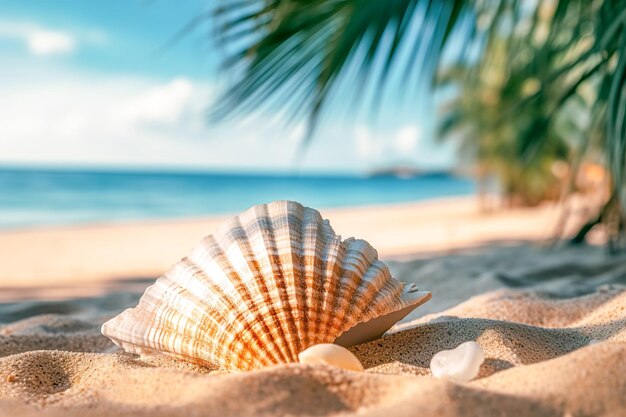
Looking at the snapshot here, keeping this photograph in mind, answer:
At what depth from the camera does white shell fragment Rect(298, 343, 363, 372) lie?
1129 mm

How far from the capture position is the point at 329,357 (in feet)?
3.72

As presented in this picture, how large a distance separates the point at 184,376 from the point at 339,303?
1.25ft

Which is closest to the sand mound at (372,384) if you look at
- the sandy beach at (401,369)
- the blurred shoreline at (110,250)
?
the sandy beach at (401,369)

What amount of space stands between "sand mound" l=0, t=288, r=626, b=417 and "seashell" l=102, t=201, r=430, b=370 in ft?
0.28

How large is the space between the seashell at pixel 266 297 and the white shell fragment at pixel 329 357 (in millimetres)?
115

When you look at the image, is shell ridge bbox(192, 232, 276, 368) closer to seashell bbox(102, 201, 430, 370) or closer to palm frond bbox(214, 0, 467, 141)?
seashell bbox(102, 201, 430, 370)

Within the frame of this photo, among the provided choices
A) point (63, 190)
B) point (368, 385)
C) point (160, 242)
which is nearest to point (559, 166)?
point (160, 242)

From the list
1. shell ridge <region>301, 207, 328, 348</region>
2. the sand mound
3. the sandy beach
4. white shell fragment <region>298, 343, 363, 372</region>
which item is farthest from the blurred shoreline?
white shell fragment <region>298, 343, 363, 372</region>

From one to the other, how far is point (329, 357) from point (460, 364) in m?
0.24

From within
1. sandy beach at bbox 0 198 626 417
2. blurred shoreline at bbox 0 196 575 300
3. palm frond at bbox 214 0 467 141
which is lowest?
blurred shoreline at bbox 0 196 575 300

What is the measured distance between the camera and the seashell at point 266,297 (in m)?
1.27

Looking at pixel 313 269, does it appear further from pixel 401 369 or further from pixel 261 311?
pixel 401 369

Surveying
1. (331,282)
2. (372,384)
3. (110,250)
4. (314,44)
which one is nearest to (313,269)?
(331,282)

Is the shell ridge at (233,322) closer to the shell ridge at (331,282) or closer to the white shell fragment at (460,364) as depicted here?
the shell ridge at (331,282)
